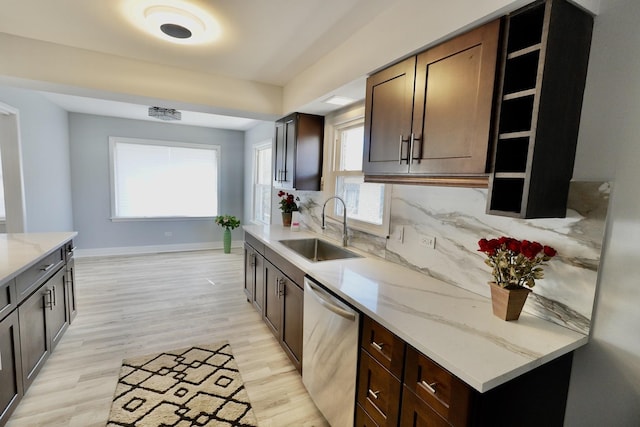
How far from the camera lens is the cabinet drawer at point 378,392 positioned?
1263mm

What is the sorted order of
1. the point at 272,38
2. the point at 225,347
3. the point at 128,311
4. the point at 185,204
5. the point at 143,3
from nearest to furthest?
the point at 143,3 → the point at 272,38 → the point at 225,347 → the point at 128,311 → the point at 185,204

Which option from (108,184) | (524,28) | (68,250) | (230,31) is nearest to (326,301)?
(524,28)

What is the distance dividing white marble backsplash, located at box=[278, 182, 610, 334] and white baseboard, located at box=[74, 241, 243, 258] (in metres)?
4.57

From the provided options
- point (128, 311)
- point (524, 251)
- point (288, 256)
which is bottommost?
point (128, 311)

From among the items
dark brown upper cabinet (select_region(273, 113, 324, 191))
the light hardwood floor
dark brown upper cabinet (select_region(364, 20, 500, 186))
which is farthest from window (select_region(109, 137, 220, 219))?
dark brown upper cabinet (select_region(364, 20, 500, 186))

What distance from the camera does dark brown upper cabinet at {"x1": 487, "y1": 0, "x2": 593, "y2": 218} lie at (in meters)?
1.07

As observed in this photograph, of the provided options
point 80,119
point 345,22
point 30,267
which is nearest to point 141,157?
point 80,119

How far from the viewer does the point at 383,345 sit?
4.35 feet

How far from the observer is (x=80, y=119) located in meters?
5.14

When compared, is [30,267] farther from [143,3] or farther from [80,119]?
[80,119]

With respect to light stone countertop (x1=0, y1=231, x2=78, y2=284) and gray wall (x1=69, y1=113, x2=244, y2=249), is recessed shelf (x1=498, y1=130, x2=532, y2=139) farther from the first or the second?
gray wall (x1=69, y1=113, x2=244, y2=249)

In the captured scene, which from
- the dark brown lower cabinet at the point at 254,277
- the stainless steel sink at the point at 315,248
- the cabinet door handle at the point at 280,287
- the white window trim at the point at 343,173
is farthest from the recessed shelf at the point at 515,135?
the dark brown lower cabinet at the point at 254,277

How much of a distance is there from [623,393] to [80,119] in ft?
23.2

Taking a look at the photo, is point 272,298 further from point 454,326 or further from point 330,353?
point 454,326
